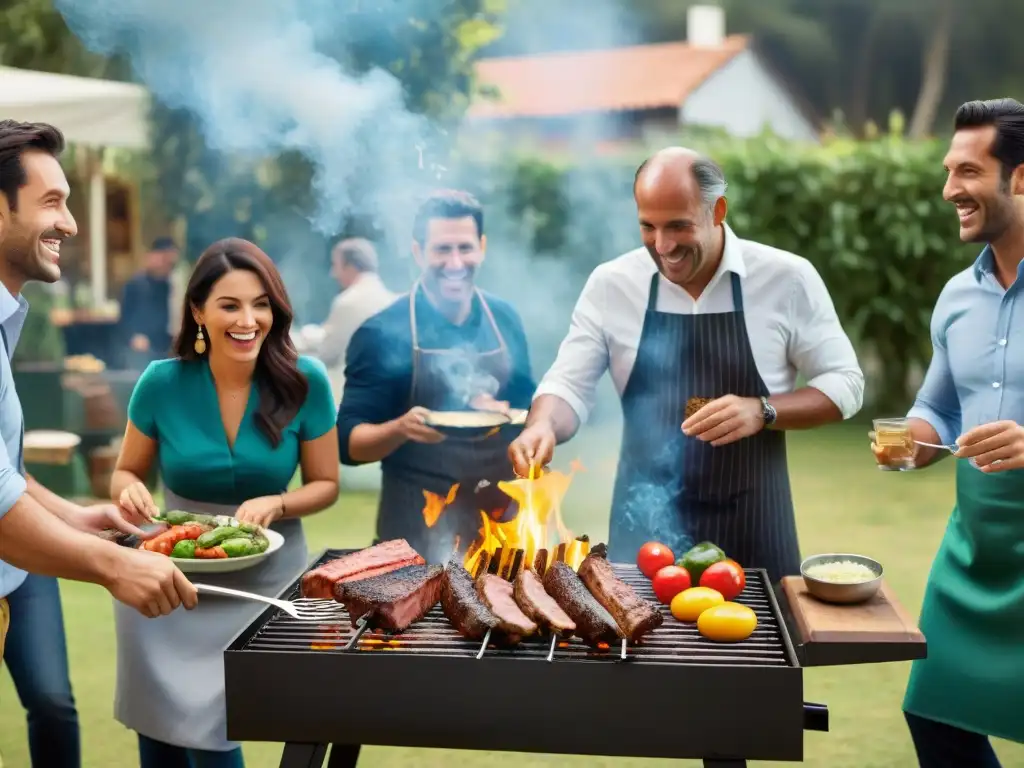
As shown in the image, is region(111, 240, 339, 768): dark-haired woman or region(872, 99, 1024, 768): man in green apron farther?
region(111, 240, 339, 768): dark-haired woman

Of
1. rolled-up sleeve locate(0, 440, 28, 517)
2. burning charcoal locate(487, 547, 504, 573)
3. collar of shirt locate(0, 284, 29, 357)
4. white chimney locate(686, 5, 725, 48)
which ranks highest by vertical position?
white chimney locate(686, 5, 725, 48)

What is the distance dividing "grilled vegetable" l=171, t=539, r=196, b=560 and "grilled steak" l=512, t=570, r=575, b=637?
98cm

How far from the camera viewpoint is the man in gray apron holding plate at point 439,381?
4.60m

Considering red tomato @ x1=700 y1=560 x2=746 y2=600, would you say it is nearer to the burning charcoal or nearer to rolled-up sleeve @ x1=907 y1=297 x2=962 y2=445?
the burning charcoal

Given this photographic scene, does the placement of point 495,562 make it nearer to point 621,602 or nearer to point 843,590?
point 621,602

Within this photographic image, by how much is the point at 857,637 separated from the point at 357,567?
1.41 meters

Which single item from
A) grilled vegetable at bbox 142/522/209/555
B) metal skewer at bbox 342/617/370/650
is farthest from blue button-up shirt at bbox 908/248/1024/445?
grilled vegetable at bbox 142/522/209/555

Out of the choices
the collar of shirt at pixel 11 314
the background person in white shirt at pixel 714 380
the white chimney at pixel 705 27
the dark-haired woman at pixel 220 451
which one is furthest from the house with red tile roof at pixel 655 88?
the collar of shirt at pixel 11 314

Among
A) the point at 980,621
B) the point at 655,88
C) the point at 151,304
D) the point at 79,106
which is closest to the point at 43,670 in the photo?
the point at 980,621

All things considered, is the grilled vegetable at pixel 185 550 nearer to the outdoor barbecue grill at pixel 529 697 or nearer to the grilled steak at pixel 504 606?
the outdoor barbecue grill at pixel 529 697

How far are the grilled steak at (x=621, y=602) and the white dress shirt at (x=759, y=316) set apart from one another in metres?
1.05

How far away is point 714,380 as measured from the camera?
164 inches

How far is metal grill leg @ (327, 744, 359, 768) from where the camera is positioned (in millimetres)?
3836

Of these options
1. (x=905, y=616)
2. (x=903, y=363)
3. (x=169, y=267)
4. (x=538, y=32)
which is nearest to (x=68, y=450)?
(x=169, y=267)
